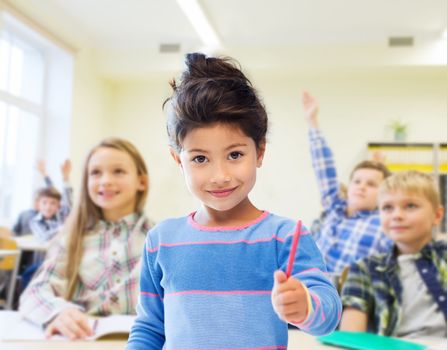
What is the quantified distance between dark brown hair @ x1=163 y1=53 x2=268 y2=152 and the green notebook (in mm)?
540

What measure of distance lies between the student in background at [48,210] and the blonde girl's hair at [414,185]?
135 inches

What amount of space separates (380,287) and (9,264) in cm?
309

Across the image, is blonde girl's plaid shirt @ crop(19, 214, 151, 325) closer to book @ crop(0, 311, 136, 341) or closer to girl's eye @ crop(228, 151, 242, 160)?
book @ crop(0, 311, 136, 341)

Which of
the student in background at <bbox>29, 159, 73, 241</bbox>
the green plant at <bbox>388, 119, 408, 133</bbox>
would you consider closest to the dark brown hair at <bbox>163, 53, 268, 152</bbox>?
the student in background at <bbox>29, 159, 73, 241</bbox>

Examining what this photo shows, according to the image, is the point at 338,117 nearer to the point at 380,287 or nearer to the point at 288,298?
the point at 380,287

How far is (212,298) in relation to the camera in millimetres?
590

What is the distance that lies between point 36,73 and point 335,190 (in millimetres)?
4430

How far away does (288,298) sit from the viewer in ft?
1.56

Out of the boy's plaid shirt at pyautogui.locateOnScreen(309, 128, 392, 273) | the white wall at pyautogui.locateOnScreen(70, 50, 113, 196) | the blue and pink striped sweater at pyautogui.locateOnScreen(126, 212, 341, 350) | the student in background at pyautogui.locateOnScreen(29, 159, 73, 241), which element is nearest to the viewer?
the blue and pink striped sweater at pyautogui.locateOnScreen(126, 212, 341, 350)

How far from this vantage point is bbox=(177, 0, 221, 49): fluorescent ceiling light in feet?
15.5

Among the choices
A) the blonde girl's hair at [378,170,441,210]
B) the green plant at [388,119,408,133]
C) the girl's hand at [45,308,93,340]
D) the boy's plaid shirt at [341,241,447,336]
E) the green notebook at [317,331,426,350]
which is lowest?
the green notebook at [317,331,426,350]

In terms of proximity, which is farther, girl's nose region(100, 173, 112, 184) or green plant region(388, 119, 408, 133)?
green plant region(388, 119, 408, 133)

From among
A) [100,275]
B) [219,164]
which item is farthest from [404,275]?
[219,164]

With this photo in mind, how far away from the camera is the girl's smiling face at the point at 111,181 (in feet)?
4.55
